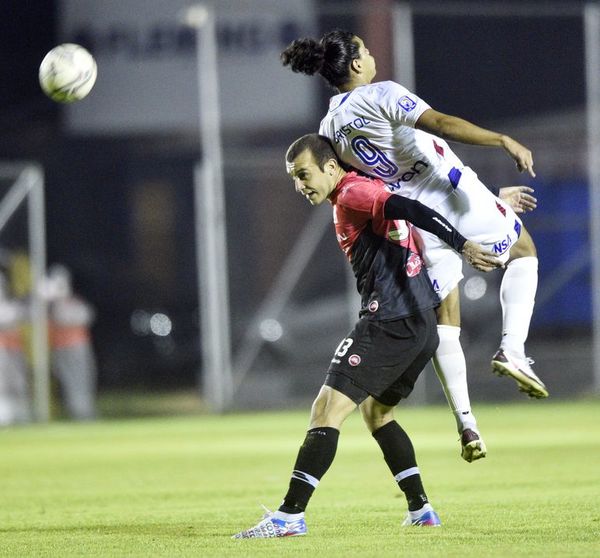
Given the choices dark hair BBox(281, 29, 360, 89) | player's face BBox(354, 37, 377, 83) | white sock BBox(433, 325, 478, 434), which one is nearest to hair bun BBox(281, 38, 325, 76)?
dark hair BBox(281, 29, 360, 89)

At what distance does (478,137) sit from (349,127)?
83 cm

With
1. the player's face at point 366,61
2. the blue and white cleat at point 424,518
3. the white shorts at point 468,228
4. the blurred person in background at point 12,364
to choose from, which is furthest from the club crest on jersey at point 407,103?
the blurred person in background at point 12,364

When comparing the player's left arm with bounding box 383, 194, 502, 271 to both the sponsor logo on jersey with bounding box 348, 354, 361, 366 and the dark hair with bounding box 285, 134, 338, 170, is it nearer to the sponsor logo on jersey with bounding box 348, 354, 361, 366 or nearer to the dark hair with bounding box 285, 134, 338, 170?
the dark hair with bounding box 285, 134, 338, 170

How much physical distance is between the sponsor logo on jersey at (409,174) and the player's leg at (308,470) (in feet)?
4.71

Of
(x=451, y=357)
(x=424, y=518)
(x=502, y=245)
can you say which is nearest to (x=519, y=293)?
(x=502, y=245)

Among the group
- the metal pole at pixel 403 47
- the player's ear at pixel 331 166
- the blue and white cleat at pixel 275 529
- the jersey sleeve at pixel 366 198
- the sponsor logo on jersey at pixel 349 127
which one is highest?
the metal pole at pixel 403 47

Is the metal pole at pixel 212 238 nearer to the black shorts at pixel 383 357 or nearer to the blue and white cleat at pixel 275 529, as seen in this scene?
the black shorts at pixel 383 357

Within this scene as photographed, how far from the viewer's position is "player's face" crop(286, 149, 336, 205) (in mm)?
7523

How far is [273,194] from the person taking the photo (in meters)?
22.1

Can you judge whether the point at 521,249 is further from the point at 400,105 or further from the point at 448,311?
the point at 400,105

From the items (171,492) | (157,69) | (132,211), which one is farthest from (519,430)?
(132,211)

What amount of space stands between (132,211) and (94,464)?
2105 centimetres

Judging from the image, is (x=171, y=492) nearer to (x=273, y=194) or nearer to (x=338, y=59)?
(x=338, y=59)

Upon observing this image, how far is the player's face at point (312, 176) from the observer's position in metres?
7.52
